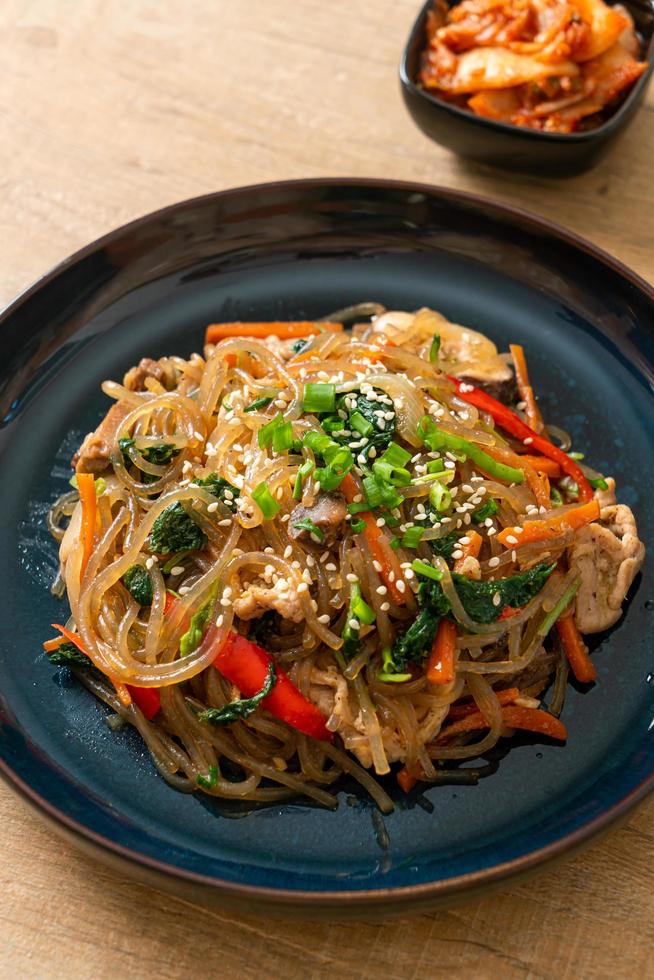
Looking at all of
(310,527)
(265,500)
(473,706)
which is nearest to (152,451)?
(265,500)

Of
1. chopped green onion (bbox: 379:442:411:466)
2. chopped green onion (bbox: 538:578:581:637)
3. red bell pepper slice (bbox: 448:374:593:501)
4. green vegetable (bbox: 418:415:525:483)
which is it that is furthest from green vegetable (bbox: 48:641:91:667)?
red bell pepper slice (bbox: 448:374:593:501)

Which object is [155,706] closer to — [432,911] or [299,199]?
[432,911]

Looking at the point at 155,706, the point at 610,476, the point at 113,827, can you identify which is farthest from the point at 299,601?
the point at 610,476

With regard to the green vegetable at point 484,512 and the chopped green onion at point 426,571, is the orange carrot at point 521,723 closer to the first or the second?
the chopped green onion at point 426,571

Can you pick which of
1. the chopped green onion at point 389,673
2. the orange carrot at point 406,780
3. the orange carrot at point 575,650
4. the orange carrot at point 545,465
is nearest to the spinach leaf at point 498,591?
the orange carrot at point 575,650

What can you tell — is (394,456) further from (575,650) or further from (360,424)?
(575,650)

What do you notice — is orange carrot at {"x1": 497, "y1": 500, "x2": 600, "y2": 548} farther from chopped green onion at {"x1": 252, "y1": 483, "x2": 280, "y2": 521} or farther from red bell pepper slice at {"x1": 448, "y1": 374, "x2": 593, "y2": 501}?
chopped green onion at {"x1": 252, "y1": 483, "x2": 280, "y2": 521}
